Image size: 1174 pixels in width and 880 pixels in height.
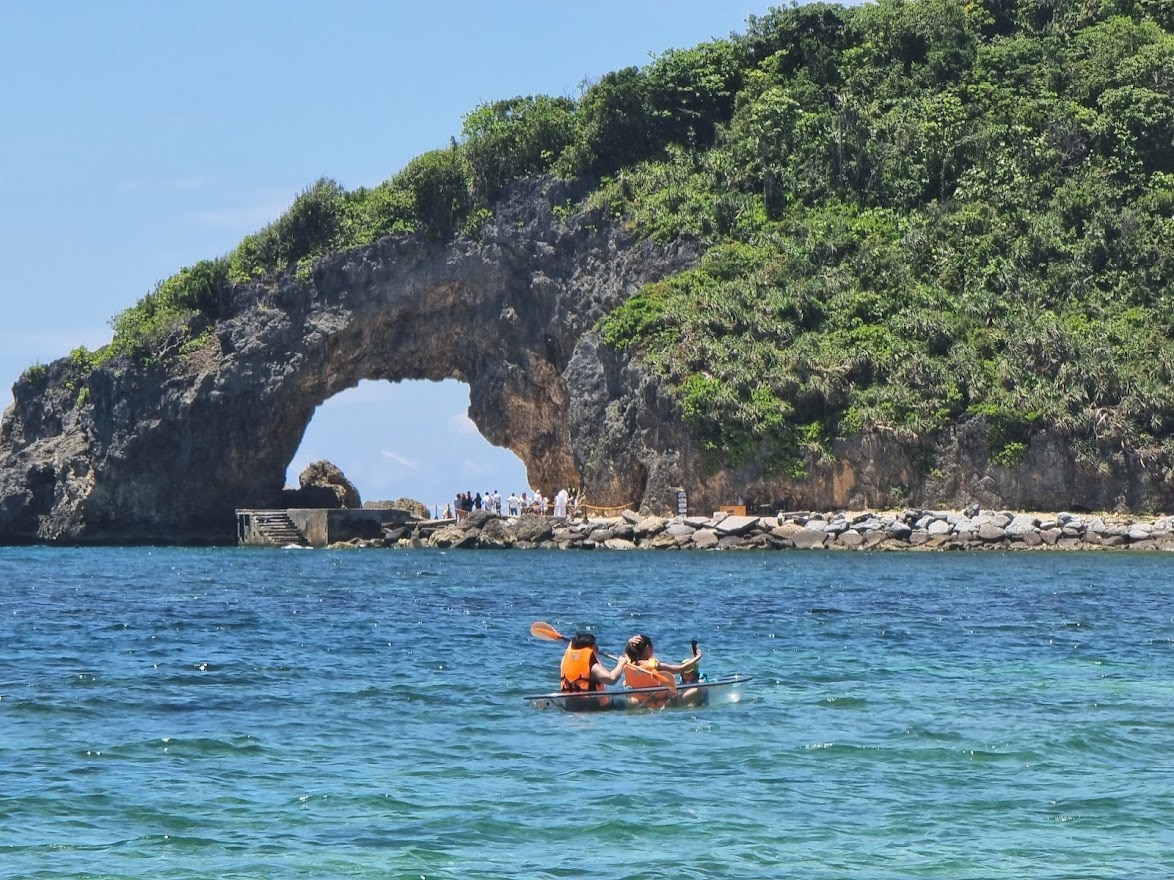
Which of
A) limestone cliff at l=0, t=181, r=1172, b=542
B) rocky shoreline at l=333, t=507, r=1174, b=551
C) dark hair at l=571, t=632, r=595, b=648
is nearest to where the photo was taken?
dark hair at l=571, t=632, r=595, b=648

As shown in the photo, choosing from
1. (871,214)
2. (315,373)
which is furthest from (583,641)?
(315,373)

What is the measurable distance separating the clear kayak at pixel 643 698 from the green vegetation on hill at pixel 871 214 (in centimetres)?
3882

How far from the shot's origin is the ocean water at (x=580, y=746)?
44.6 ft

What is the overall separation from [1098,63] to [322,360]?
37542mm

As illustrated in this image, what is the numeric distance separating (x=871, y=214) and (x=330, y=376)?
85.2ft

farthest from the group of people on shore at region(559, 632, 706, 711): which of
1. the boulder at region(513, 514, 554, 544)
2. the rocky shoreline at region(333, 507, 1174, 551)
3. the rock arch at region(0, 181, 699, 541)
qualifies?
the rock arch at region(0, 181, 699, 541)

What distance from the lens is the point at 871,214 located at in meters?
68.9

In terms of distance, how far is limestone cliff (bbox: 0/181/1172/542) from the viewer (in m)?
71.4

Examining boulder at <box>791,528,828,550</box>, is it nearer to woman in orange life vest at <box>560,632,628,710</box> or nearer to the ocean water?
the ocean water

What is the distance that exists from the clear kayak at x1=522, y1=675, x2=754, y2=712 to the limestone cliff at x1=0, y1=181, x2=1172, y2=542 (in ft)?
151

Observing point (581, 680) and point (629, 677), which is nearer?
point (581, 680)

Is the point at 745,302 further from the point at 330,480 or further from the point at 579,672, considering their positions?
the point at 579,672

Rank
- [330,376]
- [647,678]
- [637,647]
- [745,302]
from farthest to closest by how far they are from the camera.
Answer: [330,376] → [745,302] → [637,647] → [647,678]

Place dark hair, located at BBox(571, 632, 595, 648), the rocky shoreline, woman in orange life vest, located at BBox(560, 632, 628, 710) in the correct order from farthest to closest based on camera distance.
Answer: the rocky shoreline → dark hair, located at BBox(571, 632, 595, 648) → woman in orange life vest, located at BBox(560, 632, 628, 710)
